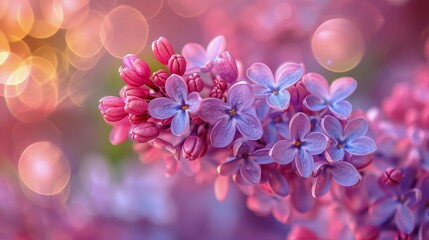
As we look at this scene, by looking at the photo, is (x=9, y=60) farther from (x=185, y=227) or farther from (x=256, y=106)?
(x=256, y=106)

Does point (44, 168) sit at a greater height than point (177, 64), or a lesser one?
lesser

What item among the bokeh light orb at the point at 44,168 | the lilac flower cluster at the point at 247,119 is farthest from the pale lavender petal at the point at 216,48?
the bokeh light orb at the point at 44,168

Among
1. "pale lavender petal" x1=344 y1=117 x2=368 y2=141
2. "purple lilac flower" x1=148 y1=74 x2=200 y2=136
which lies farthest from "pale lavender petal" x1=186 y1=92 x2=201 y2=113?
"pale lavender petal" x1=344 y1=117 x2=368 y2=141

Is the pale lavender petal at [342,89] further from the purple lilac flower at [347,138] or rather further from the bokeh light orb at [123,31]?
the bokeh light orb at [123,31]

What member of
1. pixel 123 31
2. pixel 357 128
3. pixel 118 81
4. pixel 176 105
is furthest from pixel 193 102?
pixel 123 31

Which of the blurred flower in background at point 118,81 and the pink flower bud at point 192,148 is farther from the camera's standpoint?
the blurred flower in background at point 118,81

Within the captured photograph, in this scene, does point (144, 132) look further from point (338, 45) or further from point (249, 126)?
point (338, 45)

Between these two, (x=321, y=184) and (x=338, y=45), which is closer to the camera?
(x=321, y=184)
